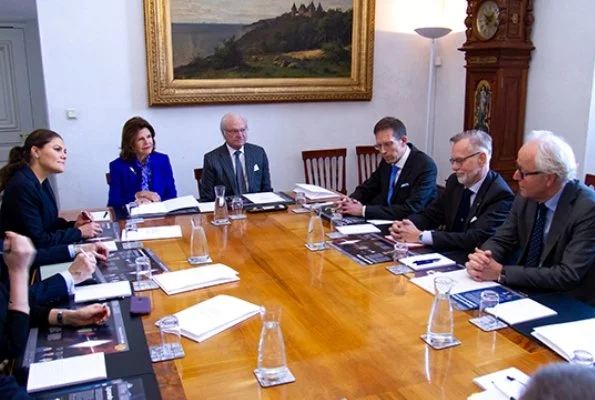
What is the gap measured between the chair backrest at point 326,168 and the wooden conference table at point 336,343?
107 inches

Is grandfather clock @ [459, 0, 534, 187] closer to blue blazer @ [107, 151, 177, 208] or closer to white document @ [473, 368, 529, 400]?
blue blazer @ [107, 151, 177, 208]

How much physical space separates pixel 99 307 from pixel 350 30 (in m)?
3.96

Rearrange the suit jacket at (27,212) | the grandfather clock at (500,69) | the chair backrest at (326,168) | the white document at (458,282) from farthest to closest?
the chair backrest at (326,168) → the grandfather clock at (500,69) → the suit jacket at (27,212) → the white document at (458,282)

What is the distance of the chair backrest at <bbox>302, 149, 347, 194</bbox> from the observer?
489 centimetres

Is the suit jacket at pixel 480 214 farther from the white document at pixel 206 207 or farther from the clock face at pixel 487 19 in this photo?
the clock face at pixel 487 19

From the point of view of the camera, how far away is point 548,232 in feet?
6.84

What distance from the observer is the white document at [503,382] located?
4.04 ft

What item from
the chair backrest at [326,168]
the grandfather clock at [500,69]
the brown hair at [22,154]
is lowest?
the chair backrest at [326,168]

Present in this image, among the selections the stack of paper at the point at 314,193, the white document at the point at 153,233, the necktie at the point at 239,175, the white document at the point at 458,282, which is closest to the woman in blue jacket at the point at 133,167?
the necktie at the point at 239,175

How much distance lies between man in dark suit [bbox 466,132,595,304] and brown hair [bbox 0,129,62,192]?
6.64ft

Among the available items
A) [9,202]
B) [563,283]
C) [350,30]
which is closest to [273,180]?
[350,30]

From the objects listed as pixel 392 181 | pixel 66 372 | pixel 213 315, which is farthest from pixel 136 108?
pixel 66 372

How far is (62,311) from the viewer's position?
5.25 feet

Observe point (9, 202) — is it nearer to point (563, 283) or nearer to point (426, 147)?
point (563, 283)
